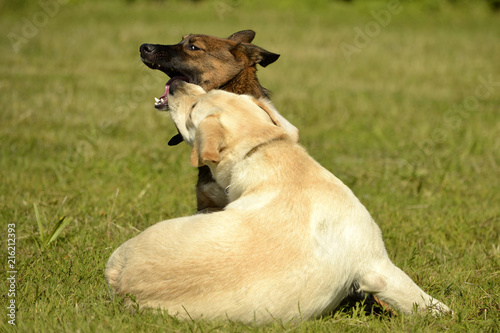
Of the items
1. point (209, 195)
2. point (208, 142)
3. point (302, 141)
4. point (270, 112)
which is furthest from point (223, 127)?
point (302, 141)

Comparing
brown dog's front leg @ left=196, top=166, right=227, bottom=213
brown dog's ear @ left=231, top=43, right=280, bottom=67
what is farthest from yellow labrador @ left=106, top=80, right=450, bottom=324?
brown dog's ear @ left=231, top=43, right=280, bottom=67

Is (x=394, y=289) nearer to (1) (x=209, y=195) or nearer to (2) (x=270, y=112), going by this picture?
(2) (x=270, y=112)

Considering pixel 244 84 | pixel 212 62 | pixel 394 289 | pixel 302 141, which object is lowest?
pixel 302 141

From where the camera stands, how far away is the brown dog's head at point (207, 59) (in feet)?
17.1

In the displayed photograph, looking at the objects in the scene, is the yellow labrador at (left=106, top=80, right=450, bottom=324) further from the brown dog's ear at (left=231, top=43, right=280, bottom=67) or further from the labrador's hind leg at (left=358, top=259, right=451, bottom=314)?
the brown dog's ear at (left=231, top=43, right=280, bottom=67)

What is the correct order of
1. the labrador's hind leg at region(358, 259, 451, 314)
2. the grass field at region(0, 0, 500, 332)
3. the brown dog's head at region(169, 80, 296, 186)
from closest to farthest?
the labrador's hind leg at region(358, 259, 451, 314) → the brown dog's head at region(169, 80, 296, 186) → the grass field at region(0, 0, 500, 332)

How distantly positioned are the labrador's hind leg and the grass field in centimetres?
11

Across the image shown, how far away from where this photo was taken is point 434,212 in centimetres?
557

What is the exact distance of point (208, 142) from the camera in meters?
3.57

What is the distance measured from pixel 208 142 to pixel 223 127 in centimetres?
21

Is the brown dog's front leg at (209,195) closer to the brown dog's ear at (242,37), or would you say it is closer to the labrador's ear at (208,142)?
the labrador's ear at (208,142)

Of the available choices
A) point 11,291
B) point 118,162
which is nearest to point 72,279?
point 11,291

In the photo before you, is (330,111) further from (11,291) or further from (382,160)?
(11,291)

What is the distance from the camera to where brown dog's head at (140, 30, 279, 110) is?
5.22 meters
